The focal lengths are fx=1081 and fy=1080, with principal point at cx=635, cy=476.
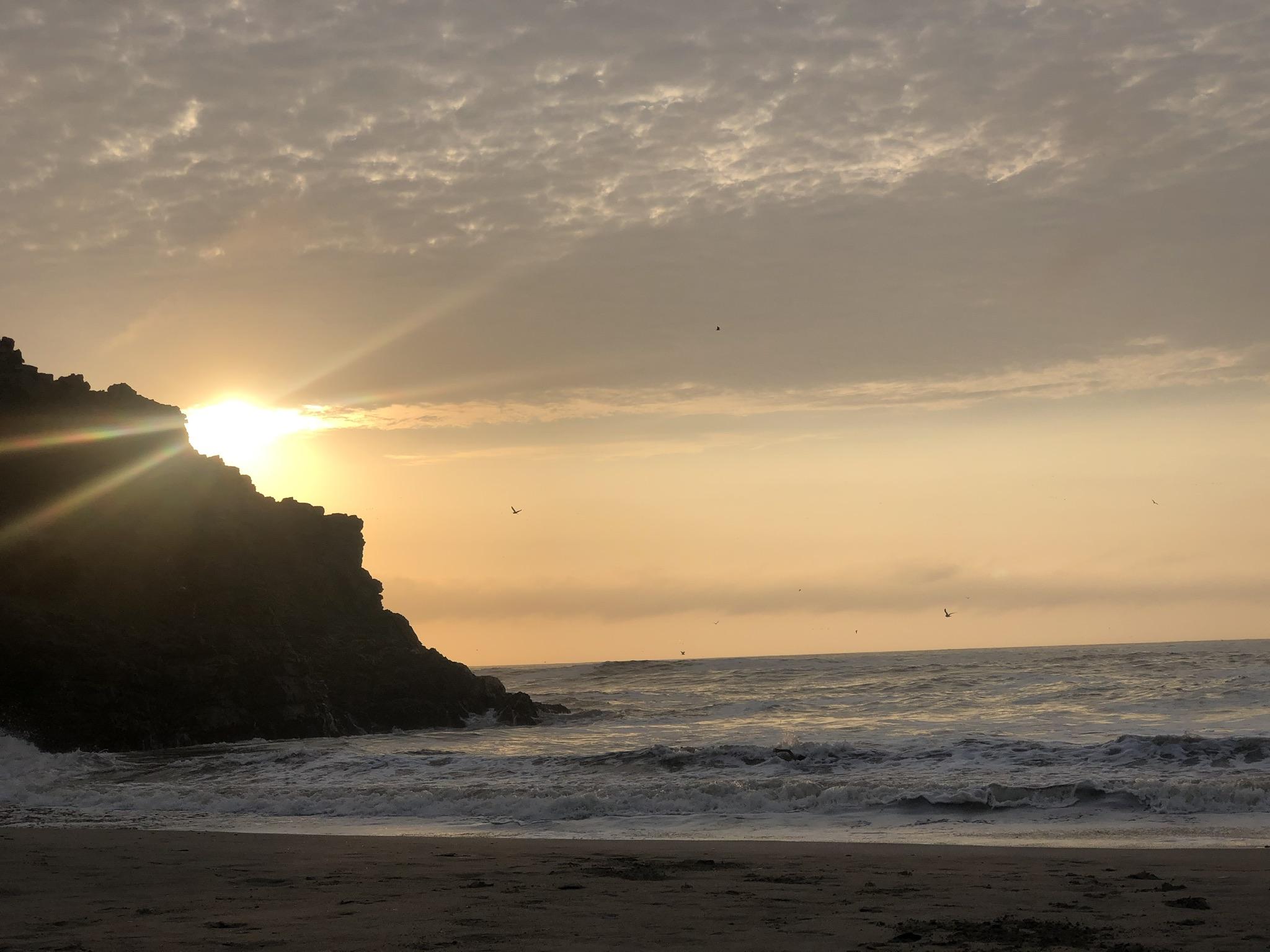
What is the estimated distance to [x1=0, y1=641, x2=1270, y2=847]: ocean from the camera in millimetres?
15711

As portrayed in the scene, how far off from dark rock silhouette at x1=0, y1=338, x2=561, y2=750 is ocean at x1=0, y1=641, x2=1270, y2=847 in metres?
2.16

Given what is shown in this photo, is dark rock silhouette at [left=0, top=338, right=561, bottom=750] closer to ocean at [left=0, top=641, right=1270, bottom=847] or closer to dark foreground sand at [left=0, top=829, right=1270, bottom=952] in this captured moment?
ocean at [left=0, top=641, right=1270, bottom=847]

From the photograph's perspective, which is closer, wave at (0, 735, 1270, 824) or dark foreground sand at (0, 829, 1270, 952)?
dark foreground sand at (0, 829, 1270, 952)

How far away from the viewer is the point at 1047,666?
60125 millimetres

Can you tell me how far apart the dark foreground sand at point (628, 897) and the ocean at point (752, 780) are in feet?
8.12

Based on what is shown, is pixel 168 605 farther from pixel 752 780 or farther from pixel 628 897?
pixel 628 897

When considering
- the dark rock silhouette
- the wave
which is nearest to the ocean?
the wave

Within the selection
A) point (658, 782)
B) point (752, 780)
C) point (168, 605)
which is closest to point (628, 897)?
point (752, 780)

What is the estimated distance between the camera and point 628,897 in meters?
9.55

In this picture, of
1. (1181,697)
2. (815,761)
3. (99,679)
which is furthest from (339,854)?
(1181,697)

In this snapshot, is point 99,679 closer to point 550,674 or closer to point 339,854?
point 339,854

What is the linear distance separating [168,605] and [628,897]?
27.5 meters

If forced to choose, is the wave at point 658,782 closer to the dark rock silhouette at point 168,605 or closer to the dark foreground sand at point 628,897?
the dark rock silhouette at point 168,605

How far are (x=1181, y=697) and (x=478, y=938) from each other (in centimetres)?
3364
